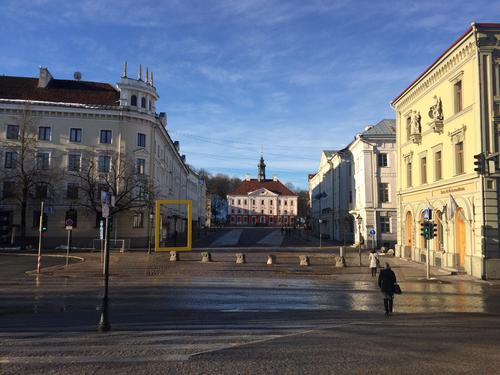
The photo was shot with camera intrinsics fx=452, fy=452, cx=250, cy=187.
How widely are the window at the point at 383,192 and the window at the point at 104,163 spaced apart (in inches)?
1152

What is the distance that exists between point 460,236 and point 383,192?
74.0ft

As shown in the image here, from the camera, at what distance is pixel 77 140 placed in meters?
47.2

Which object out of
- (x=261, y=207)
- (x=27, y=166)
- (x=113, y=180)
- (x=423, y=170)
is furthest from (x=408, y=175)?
(x=261, y=207)

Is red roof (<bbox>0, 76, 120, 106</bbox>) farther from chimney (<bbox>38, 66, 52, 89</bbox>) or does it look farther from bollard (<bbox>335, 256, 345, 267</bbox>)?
bollard (<bbox>335, 256, 345, 267</bbox>)

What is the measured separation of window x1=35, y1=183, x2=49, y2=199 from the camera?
45.4 meters

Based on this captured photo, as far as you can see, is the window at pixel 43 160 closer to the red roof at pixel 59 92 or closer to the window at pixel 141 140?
the red roof at pixel 59 92

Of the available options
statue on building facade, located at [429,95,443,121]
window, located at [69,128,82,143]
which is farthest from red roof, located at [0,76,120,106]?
statue on building facade, located at [429,95,443,121]

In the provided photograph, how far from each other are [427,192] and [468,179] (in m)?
6.57

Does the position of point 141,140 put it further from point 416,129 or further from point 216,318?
point 216,318

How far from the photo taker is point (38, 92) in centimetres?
4825

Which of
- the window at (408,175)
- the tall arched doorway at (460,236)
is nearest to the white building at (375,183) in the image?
the window at (408,175)

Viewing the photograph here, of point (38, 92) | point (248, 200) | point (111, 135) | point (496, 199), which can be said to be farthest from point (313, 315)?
point (248, 200)

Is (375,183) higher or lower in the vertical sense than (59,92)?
lower

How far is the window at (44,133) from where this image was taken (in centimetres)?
4688
